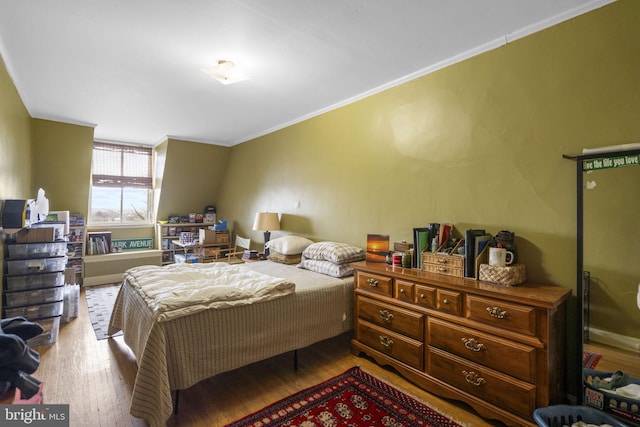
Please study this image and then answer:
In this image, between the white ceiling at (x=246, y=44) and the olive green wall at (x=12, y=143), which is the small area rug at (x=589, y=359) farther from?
the olive green wall at (x=12, y=143)

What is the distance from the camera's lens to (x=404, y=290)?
229 cm

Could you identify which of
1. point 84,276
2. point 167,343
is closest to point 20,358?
point 167,343

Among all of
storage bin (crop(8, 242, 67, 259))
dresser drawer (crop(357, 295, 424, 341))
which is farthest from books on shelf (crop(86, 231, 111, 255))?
dresser drawer (crop(357, 295, 424, 341))

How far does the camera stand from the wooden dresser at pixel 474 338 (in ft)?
5.48

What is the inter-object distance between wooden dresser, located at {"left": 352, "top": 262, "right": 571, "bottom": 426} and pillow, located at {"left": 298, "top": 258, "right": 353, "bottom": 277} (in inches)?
17.0

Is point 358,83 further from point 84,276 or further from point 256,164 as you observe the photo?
point 84,276

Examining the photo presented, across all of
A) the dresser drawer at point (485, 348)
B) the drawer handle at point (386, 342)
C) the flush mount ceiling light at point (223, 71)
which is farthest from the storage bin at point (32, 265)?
the dresser drawer at point (485, 348)

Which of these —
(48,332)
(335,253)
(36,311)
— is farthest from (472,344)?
(36,311)

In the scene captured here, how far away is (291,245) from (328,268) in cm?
73

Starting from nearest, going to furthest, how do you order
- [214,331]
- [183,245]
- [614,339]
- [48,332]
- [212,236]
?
[614,339] < [214,331] < [48,332] < [183,245] < [212,236]

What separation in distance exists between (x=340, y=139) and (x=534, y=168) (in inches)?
76.8

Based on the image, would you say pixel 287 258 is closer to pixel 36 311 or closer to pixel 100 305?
pixel 36 311

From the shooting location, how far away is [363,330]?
8.53ft

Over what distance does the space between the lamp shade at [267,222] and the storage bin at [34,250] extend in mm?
2158
